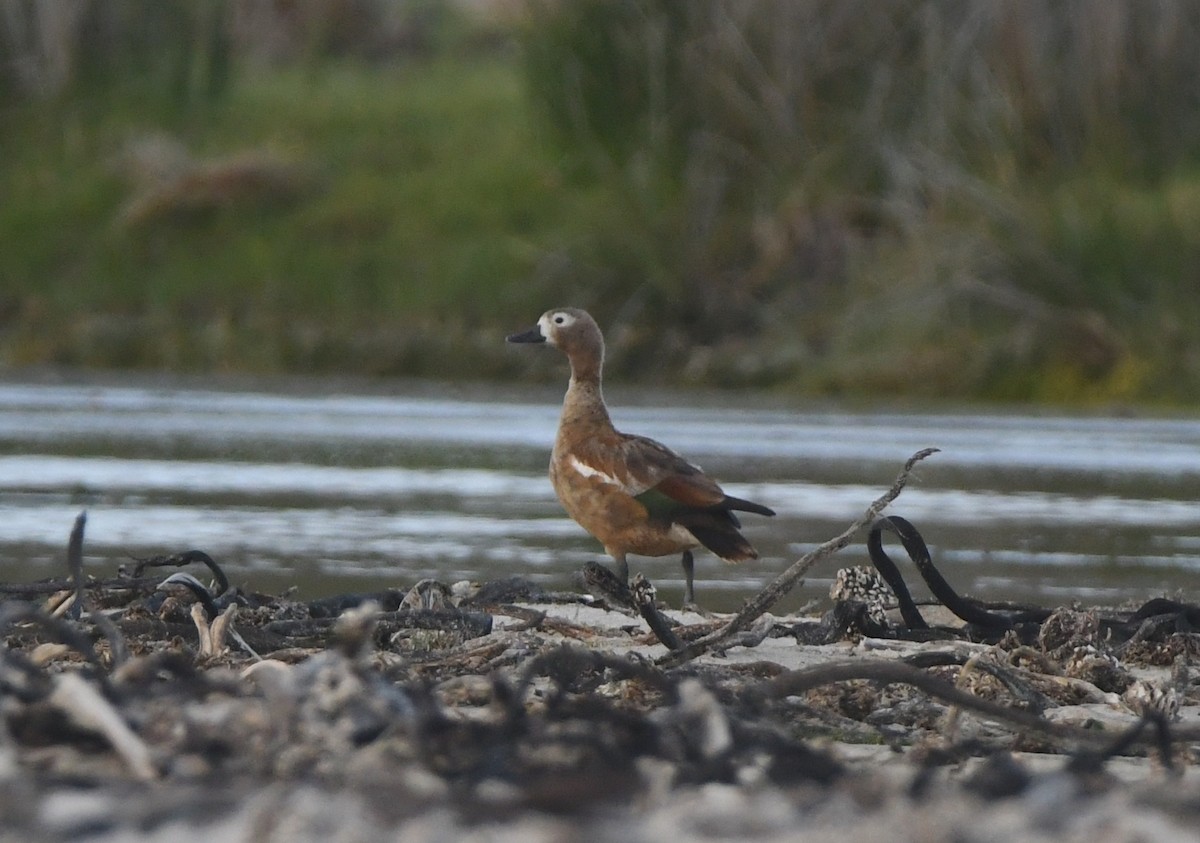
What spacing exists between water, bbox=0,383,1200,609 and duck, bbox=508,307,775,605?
0.60m

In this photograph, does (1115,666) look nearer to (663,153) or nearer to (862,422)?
(862,422)

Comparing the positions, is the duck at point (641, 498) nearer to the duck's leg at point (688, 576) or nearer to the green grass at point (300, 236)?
the duck's leg at point (688, 576)

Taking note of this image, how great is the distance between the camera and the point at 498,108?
92.0ft

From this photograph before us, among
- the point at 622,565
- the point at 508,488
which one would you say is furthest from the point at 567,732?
the point at 508,488

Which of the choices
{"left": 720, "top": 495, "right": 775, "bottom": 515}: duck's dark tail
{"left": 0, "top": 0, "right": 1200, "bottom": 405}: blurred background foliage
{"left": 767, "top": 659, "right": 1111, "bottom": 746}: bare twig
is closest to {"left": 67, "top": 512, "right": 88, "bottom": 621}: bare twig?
{"left": 767, "top": 659, "right": 1111, "bottom": 746}: bare twig

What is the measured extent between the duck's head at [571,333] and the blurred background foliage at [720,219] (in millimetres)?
11471

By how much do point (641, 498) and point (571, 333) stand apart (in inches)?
Answer: 45.8

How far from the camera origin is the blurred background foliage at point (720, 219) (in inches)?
749

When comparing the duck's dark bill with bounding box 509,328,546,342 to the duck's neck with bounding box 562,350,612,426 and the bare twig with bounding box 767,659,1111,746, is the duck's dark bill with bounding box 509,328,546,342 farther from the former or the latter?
the bare twig with bounding box 767,659,1111,746

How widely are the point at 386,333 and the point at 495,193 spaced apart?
11.1 ft

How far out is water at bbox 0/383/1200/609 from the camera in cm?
791

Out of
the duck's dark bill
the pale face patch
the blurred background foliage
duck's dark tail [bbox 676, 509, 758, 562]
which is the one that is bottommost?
duck's dark tail [bbox 676, 509, 758, 562]

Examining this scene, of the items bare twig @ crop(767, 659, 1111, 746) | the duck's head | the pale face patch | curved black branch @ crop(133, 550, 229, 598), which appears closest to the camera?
bare twig @ crop(767, 659, 1111, 746)

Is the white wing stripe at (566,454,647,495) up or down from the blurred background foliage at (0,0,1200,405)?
down
